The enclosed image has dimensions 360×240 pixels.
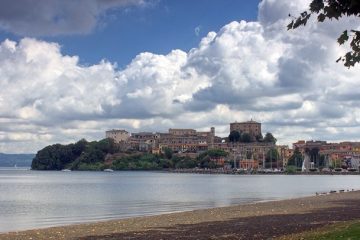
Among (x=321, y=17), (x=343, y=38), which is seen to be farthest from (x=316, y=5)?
(x=343, y=38)

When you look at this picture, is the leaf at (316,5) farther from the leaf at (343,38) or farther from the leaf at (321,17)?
the leaf at (343,38)

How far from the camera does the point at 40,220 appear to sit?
4888cm

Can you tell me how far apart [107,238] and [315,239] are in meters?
11.5

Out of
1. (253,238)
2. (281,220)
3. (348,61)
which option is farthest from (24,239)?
(348,61)

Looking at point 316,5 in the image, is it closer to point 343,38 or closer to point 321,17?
point 321,17

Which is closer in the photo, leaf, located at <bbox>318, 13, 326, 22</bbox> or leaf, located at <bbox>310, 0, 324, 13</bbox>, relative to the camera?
leaf, located at <bbox>310, 0, 324, 13</bbox>

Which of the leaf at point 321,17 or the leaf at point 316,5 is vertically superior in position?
the leaf at point 316,5

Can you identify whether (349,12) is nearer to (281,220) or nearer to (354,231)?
(354,231)

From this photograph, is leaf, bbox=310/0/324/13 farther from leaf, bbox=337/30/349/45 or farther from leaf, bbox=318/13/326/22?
leaf, bbox=337/30/349/45

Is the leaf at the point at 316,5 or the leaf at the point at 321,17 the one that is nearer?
the leaf at the point at 316,5

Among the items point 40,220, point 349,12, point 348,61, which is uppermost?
point 349,12

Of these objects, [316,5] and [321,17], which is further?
[321,17]

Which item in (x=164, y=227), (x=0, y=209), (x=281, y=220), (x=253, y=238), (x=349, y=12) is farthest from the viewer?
(x=0, y=209)

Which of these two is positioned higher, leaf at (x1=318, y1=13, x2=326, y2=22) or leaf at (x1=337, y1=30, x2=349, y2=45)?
leaf at (x1=318, y1=13, x2=326, y2=22)
